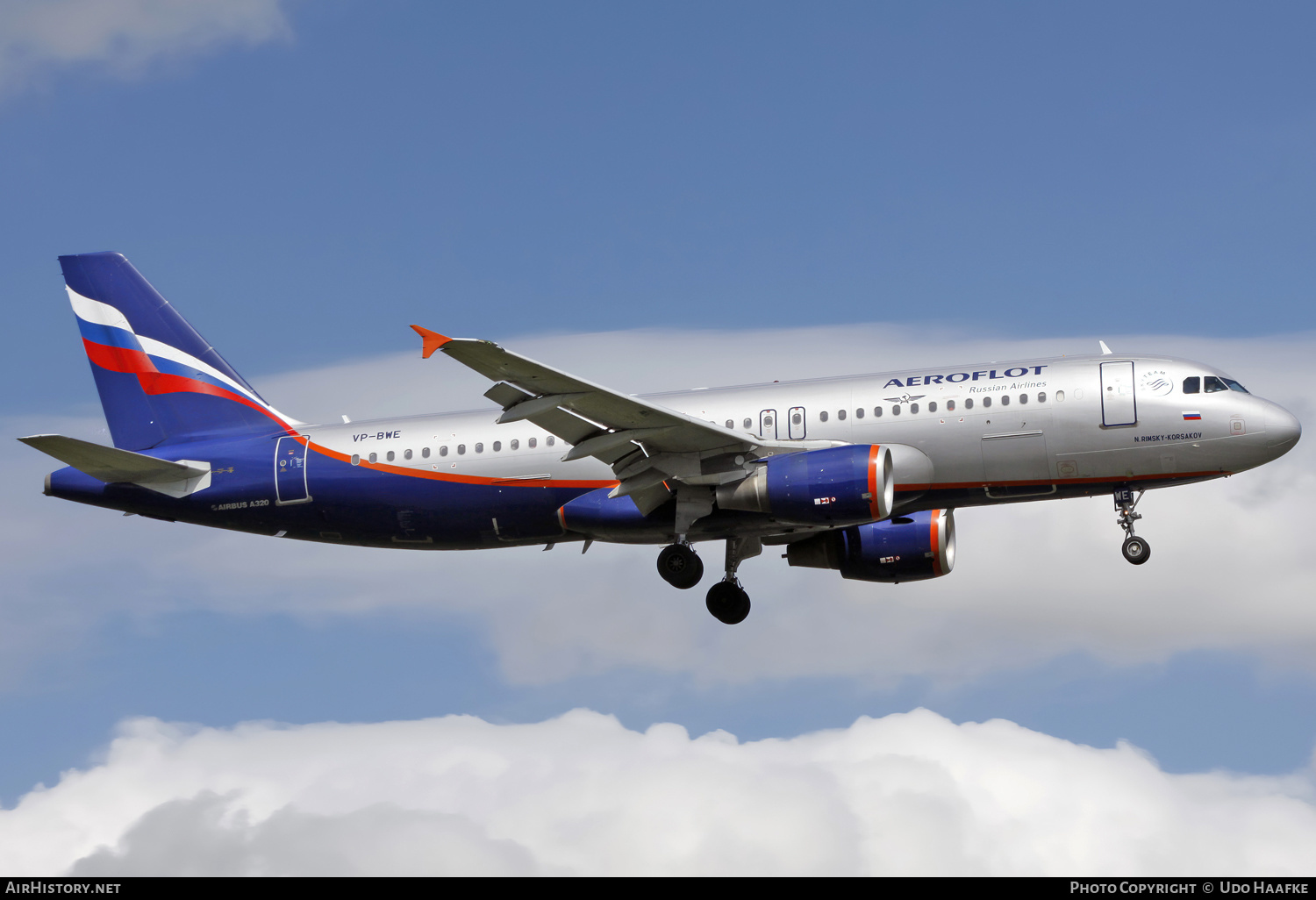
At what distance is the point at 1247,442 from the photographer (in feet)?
106

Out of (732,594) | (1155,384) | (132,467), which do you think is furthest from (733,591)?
(132,467)

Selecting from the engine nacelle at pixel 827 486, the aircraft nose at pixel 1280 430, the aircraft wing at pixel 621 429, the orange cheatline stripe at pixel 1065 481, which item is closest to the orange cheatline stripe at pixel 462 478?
the aircraft wing at pixel 621 429

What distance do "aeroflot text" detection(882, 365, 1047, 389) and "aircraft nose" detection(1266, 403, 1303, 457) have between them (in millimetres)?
5018

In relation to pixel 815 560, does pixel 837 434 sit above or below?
above

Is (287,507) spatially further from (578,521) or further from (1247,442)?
(1247,442)

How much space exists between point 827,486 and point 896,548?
6144mm

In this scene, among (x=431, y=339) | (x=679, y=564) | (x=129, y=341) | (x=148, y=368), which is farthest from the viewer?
(x=129, y=341)

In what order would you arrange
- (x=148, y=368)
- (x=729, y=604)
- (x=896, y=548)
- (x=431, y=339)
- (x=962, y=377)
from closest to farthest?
1. (x=431, y=339)
2. (x=962, y=377)
3. (x=896, y=548)
4. (x=729, y=604)
5. (x=148, y=368)

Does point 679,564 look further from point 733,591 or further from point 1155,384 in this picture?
point 1155,384

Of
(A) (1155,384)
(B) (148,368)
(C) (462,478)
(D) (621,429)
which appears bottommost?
(C) (462,478)

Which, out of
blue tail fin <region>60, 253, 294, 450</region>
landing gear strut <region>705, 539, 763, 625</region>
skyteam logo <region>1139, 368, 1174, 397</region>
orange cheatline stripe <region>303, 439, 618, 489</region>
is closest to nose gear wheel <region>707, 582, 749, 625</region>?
landing gear strut <region>705, 539, 763, 625</region>

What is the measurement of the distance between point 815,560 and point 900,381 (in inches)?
243

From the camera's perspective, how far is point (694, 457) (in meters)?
33.2
